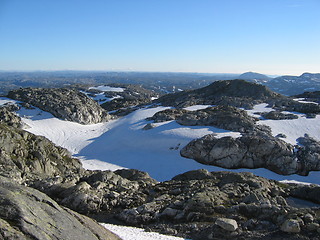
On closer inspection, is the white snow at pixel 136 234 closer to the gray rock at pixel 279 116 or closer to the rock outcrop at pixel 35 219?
the rock outcrop at pixel 35 219

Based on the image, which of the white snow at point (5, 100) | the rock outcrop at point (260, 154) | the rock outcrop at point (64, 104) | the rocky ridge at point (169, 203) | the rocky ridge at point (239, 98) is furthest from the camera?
the white snow at point (5, 100)

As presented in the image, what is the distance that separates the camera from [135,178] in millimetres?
28766

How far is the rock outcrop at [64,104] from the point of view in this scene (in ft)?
212

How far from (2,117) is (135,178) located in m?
36.4

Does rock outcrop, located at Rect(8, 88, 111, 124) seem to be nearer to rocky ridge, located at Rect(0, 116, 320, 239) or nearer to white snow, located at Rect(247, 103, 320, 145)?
rocky ridge, located at Rect(0, 116, 320, 239)

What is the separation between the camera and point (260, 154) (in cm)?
3725

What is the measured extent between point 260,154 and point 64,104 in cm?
5204

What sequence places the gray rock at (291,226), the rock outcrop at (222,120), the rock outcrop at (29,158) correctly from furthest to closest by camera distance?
the rock outcrop at (222,120)
the rock outcrop at (29,158)
the gray rock at (291,226)

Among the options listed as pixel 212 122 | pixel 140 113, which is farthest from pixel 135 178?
pixel 140 113

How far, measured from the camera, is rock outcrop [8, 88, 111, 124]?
212 ft

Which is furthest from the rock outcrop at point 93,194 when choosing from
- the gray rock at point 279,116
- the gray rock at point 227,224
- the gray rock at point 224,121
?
the gray rock at point 279,116

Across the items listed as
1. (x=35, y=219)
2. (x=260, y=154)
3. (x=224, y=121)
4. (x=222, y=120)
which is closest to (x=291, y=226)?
(x=35, y=219)

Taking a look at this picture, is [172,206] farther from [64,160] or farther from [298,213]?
[64,160]

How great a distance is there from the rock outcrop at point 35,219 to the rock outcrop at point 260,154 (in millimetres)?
29142
